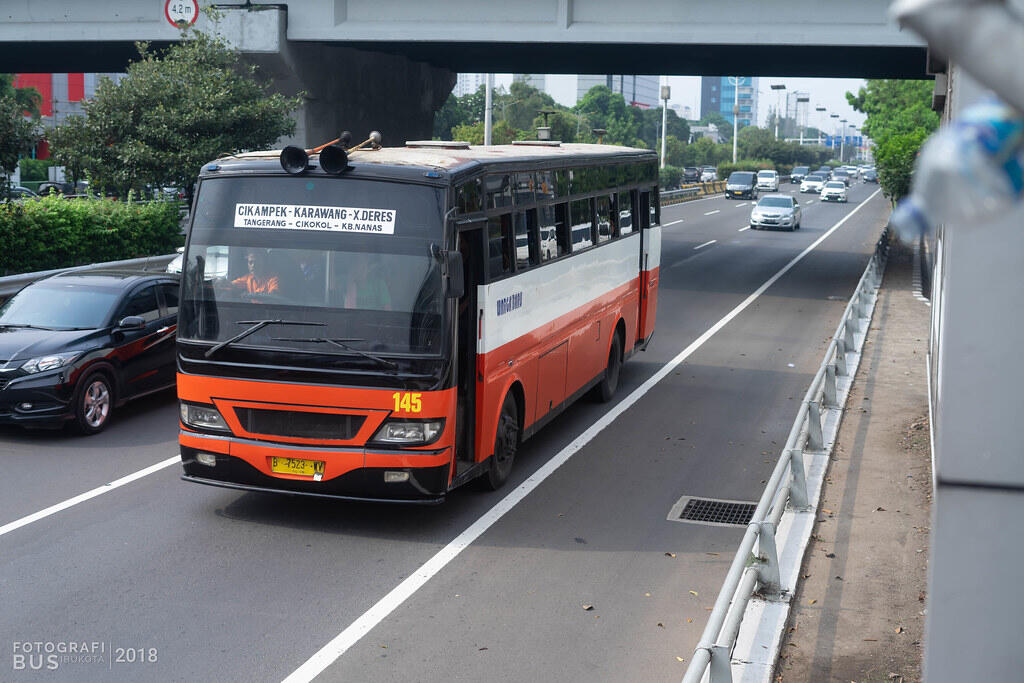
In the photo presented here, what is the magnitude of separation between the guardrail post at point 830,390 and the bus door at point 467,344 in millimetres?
5831

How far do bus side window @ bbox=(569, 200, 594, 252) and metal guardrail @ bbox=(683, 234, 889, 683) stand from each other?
2972mm

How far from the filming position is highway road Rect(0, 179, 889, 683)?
6.87 metres

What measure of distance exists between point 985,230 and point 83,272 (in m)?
12.0

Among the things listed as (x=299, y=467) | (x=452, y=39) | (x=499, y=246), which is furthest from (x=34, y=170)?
(x=299, y=467)

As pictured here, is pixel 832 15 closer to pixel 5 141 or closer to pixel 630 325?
pixel 630 325

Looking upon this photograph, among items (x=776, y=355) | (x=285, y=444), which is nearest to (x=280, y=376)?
(x=285, y=444)

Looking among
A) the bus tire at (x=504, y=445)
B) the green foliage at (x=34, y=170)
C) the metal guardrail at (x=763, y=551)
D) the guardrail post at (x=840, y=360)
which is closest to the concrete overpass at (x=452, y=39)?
the guardrail post at (x=840, y=360)

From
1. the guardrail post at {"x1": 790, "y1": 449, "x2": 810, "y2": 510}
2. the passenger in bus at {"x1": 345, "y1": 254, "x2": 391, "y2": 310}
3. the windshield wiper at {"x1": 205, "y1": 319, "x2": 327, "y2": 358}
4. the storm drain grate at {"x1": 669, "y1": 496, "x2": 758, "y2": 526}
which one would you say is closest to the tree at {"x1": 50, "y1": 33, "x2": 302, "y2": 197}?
the windshield wiper at {"x1": 205, "y1": 319, "x2": 327, "y2": 358}

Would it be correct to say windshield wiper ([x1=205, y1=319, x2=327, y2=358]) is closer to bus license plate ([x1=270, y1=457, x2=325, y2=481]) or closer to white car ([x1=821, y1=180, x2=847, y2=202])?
bus license plate ([x1=270, y1=457, x2=325, y2=481])

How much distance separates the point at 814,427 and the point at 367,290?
17.0 ft

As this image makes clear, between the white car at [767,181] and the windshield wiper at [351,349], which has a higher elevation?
the white car at [767,181]

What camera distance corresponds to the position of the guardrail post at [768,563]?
750 cm

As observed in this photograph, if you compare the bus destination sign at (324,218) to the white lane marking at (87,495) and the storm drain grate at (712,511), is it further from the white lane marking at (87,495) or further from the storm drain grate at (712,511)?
the storm drain grate at (712,511)

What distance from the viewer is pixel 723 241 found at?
42.2m
